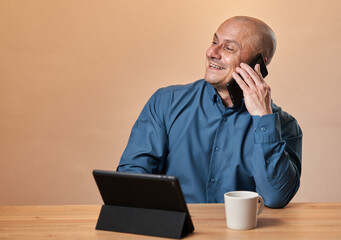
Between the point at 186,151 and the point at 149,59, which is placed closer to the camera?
the point at 186,151

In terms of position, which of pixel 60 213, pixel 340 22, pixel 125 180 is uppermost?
pixel 340 22

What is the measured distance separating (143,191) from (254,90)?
792mm

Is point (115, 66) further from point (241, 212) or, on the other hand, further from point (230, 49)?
point (241, 212)

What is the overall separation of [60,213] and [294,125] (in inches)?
38.8

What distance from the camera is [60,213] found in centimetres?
137

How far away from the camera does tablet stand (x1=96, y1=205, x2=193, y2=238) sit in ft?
3.61

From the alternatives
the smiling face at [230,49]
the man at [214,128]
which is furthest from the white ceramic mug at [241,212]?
the smiling face at [230,49]

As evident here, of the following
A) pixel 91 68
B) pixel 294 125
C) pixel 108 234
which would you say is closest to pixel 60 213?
pixel 108 234

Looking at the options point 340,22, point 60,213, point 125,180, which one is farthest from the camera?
point 340,22

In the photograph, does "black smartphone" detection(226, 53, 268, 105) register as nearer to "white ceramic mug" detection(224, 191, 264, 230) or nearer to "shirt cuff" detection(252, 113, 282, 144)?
"shirt cuff" detection(252, 113, 282, 144)

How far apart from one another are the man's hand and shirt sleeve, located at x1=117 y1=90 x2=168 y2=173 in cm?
35

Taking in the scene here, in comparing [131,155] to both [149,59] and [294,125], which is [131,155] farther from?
[149,59]

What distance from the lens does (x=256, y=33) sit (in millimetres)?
1995

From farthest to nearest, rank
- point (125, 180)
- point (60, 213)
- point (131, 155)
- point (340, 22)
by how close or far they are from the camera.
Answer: point (340, 22)
point (131, 155)
point (60, 213)
point (125, 180)
